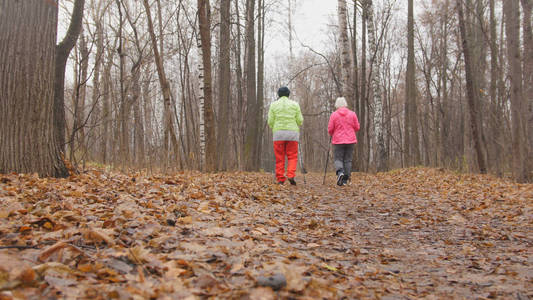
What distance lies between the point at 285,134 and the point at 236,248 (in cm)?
575

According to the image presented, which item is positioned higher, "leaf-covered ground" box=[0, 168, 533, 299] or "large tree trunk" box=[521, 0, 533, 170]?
"large tree trunk" box=[521, 0, 533, 170]

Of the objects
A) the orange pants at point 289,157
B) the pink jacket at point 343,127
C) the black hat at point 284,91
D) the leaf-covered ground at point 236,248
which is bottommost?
the leaf-covered ground at point 236,248

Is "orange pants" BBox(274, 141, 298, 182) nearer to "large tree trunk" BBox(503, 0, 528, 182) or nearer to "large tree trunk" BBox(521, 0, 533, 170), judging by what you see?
"large tree trunk" BBox(503, 0, 528, 182)

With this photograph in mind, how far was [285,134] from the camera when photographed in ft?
26.6

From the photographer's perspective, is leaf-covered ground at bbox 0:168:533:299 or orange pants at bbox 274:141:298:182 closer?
leaf-covered ground at bbox 0:168:533:299

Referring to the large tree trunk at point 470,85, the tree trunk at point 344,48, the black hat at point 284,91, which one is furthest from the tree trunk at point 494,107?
the black hat at point 284,91

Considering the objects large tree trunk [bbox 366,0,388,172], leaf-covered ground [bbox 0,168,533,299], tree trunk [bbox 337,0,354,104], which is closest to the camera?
leaf-covered ground [bbox 0,168,533,299]

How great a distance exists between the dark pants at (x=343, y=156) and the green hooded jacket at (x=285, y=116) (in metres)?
1.22

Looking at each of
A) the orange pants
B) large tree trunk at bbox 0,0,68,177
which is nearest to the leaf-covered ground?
large tree trunk at bbox 0,0,68,177

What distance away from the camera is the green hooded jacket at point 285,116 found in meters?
8.20

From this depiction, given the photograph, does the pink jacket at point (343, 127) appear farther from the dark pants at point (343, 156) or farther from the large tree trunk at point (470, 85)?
the large tree trunk at point (470, 85)

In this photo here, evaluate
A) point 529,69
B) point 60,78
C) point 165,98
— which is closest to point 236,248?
point 60,78

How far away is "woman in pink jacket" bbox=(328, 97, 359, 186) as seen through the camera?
8.55 metres

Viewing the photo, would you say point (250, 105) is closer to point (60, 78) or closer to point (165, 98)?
point (165, 98)
